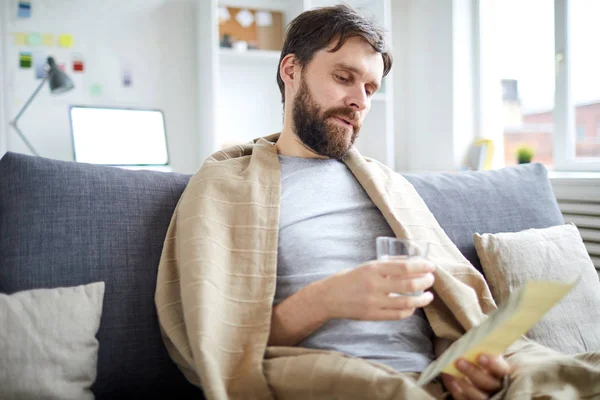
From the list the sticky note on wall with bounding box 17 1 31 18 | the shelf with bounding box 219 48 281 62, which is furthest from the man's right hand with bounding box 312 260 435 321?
the sticky note on wall with bounding box 17 1 31 18

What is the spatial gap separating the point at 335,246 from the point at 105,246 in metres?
0.52

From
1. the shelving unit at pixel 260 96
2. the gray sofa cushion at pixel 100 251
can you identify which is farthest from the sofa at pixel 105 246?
the shelving unit at pixel 260 96

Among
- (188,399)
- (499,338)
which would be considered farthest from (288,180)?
(499,338)

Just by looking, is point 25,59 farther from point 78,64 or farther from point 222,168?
point 222,168

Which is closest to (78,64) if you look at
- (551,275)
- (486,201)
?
(486,201)

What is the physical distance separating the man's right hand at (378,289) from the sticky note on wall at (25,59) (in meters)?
2.75

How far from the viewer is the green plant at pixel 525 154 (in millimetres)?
3066

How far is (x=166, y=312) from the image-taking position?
125cm

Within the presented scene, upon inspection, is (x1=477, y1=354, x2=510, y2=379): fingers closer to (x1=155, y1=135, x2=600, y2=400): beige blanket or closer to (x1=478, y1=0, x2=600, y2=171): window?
(x1=155, y1=135, x2=600, y2=400): beige blanket

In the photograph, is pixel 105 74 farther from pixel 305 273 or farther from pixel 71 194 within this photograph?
pixel 305 273

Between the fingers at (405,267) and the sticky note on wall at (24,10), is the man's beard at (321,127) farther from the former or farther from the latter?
the sticky note on wall at (24,10)

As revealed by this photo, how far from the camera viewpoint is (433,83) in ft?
12.2

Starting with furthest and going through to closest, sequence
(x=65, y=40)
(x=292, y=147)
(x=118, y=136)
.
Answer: (x=65, y=40)
(x=118, y=136)
(x=292, y=147)

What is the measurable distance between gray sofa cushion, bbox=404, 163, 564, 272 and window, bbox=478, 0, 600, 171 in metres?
1.24
